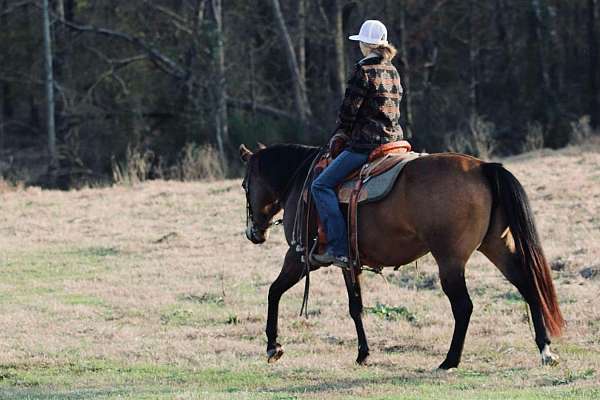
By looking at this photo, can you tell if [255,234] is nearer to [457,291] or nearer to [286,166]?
[286,166]

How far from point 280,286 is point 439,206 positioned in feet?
5.77

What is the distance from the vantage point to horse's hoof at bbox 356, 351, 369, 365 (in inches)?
360

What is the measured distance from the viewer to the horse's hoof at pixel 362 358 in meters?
9.14

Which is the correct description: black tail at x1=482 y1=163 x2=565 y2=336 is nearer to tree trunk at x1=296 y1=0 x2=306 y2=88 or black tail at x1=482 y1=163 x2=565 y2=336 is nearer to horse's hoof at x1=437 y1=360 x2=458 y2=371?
horse's hoof at x1=437 y1=360 x2=458 y2=371

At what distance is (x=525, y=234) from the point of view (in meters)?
8.26

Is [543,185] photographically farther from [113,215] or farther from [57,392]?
[57,392]

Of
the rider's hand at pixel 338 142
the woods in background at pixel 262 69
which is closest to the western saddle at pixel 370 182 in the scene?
the rider's hand at pixel 338 142

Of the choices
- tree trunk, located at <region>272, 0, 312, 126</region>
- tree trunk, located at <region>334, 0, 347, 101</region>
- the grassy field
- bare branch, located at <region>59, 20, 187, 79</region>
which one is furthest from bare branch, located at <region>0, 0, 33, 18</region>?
the grassy field

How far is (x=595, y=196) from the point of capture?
55.4ft

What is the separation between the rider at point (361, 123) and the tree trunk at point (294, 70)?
24.2 meters

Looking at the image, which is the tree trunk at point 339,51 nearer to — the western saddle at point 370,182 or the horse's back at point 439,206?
the western saddle at point 370,182

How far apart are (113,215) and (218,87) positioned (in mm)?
14012

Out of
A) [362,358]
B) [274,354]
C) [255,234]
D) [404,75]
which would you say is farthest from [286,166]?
[404,75]

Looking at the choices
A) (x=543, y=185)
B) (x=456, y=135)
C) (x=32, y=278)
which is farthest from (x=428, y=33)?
(x=32, y=278)
